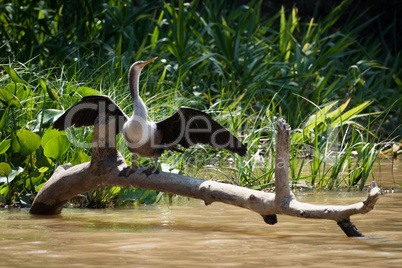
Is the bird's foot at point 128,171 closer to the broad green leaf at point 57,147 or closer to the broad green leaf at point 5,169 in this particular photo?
the broad green leaf at point 57,147

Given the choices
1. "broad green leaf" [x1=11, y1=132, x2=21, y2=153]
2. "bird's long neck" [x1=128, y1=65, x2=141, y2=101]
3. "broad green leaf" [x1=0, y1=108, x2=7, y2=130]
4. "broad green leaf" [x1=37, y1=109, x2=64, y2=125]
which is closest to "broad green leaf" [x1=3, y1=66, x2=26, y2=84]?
"broad green leaf" [x1=0, y1=108, x2=7, y2=130]

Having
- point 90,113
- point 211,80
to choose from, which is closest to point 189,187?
point 90,113

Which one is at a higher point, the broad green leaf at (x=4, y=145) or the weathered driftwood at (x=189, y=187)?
the broad green leaf at (x=4, y=145)

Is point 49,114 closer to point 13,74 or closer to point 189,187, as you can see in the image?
point 13,74

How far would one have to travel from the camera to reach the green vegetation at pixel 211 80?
521 cm

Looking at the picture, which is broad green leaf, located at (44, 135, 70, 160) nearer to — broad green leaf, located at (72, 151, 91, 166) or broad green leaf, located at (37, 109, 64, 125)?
broad green leaf, located at (72, 151, 91, 166)

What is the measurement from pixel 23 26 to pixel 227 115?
3.17 m

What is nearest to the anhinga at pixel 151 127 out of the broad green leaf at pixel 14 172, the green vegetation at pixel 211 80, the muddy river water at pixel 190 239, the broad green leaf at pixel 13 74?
the muddy river water at pixel 190 239

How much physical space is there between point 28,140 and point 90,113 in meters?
0.83

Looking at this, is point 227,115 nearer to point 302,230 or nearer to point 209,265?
point 302,230

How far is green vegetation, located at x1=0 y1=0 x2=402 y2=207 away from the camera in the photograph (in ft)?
17.1

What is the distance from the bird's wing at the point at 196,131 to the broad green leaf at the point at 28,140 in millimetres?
1141

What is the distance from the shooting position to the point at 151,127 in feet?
12.1

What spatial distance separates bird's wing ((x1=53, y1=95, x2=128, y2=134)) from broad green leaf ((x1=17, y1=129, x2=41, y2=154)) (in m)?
0.60
